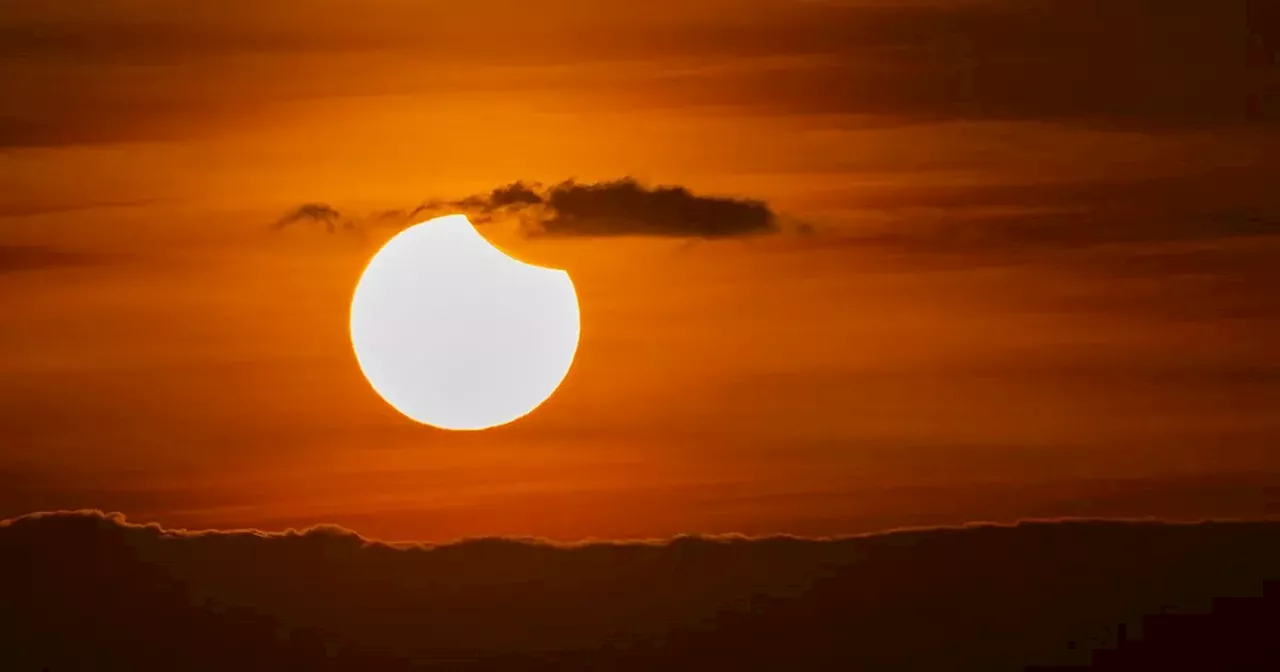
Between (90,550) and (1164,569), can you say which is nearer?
(90,550)

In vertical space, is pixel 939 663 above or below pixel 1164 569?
below

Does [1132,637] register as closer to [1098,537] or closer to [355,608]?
[1098,537]

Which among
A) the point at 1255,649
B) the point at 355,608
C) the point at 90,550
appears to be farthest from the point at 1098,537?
the point at 90,550

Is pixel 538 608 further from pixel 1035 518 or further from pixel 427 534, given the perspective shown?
pixel 1035 518

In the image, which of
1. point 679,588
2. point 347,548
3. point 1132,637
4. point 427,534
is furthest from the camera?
point 1132,637

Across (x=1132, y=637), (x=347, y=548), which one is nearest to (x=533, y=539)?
(x=347, y=548)

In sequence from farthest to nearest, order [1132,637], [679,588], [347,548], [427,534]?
[1132,637], [679,588], [347,548], [427,534]
